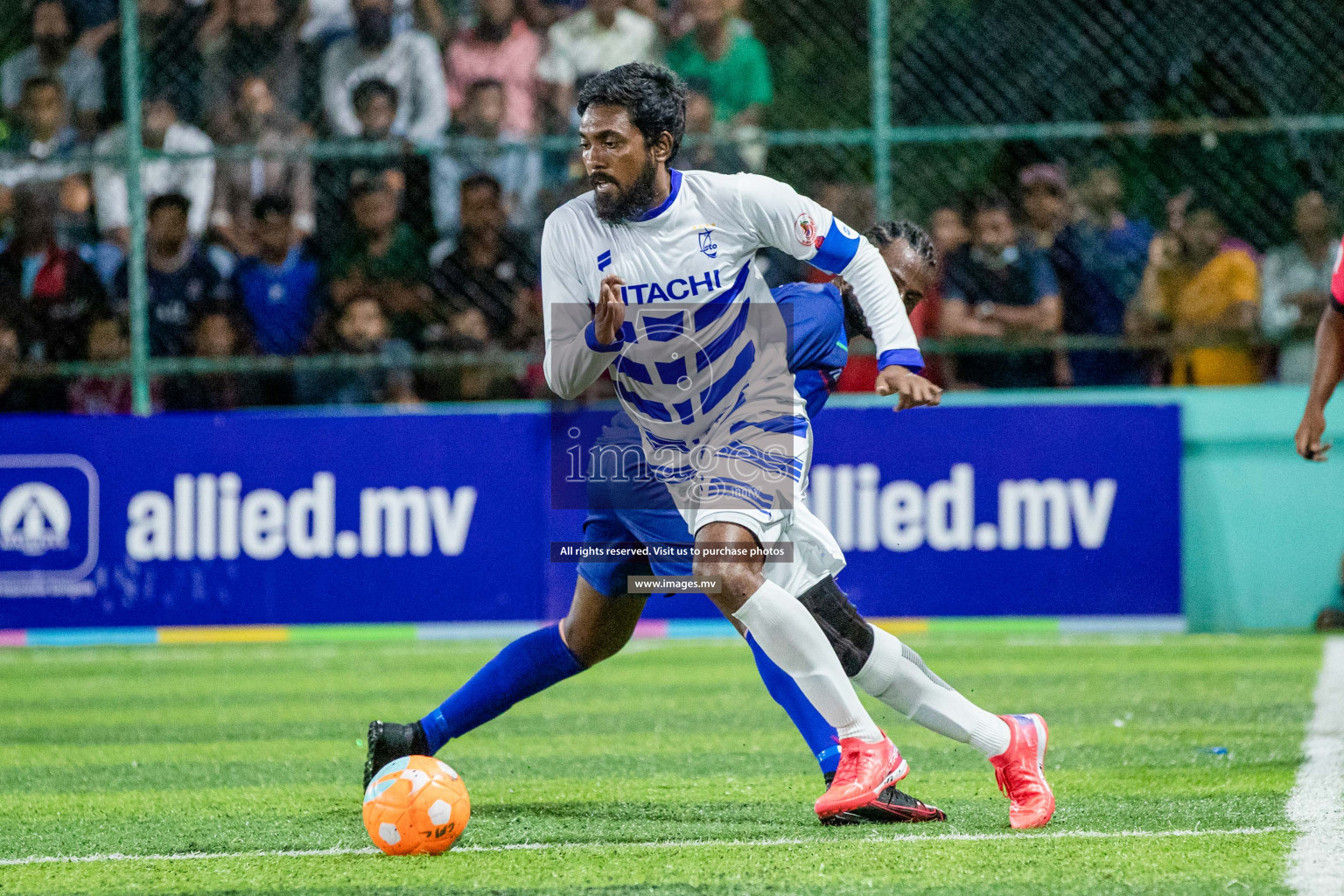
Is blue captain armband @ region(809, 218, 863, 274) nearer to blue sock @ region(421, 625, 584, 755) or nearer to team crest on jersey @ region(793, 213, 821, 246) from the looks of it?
team crest on jersey @ region(793, 213, 821, 246)

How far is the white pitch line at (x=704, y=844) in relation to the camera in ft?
13.2

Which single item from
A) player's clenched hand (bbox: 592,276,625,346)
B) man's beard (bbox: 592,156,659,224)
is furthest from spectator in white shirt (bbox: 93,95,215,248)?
player's clenched hand (bbox: 592,276,625,346)

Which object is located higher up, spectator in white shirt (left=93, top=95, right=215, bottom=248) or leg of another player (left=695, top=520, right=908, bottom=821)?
A: spectator in white shirt (left=93, top=95, right=215, bottom=248)

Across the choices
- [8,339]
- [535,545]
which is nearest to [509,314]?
[535,545]

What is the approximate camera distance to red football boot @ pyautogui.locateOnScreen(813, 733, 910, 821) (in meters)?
4.18

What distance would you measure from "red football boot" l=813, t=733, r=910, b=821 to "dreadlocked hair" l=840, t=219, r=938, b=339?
3.99 ft

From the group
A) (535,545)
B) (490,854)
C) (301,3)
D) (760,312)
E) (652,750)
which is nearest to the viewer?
(490,854)

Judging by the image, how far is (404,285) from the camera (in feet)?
31.0

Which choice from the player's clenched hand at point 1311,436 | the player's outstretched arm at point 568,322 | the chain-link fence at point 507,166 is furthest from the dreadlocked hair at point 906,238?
the chain-link fence at point 507,166

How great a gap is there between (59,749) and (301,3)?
5283 millimetres

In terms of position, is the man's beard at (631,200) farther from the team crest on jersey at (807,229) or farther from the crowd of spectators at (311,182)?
the crowd of spectators at (311,182)

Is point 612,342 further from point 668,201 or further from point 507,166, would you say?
point 507,166

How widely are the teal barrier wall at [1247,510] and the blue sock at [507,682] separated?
4837 millimetres

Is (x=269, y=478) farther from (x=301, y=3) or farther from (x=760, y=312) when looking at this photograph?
(x=760, y=312)
